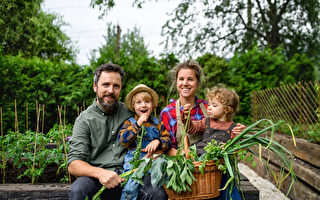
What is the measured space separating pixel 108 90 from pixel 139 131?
1.76 ft

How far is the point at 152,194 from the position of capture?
202 cm

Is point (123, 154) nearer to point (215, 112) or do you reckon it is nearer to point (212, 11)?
point (215, 112)

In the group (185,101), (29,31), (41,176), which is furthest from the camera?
(29,31)

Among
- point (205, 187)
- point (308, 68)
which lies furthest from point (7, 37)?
point (205, 187)

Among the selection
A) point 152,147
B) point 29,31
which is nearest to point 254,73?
point 152,147

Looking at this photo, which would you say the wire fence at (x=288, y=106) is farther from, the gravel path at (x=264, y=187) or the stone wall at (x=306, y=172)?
the gravel path at (x=264, y=187)

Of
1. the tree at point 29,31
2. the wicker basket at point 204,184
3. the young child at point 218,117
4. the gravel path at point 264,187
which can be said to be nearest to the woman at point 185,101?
the young child at point 218,117

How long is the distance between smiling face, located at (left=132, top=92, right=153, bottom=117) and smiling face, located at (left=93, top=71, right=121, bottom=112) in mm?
233

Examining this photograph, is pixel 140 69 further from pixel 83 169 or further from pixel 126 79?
pixel 83 169

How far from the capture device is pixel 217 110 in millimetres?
2506

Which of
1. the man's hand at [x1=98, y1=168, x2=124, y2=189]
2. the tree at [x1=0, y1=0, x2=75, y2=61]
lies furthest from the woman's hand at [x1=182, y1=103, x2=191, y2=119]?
the tree at [x1=0, y1=0, x2=75, y2=61]

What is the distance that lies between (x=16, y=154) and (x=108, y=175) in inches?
68.2

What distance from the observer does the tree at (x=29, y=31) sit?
1805cm

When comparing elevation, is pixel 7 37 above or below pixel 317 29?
above
